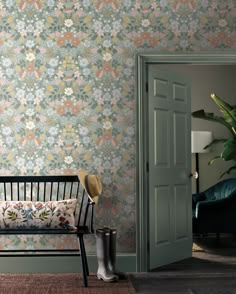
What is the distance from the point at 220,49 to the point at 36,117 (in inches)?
72.1

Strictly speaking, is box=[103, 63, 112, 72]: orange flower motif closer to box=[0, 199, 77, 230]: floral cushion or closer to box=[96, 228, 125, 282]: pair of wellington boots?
box=[0, 199, 77, 230]: floral cushion

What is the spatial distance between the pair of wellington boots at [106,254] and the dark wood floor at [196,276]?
0.22 metres

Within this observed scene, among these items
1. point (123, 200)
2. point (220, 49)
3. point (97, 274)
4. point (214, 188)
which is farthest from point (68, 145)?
point (214, 188)

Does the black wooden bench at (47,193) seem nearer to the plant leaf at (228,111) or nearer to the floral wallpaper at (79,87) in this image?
the floral wallpaper at (79,87)

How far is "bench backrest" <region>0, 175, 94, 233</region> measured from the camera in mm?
5410

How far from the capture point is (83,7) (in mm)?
5527

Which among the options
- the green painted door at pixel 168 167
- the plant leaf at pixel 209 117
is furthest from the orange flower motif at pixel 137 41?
the plant leaf at pixel 209 117

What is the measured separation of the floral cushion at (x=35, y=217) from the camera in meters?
5.09

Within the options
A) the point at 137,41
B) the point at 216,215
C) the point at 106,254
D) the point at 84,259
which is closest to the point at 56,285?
the point at 84,259

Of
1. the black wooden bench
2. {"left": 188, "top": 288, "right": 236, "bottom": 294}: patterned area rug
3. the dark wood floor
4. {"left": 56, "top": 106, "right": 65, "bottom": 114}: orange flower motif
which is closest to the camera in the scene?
{"left": 188, "top": 288, "right": 236, "bottom": 294}: patterned area rug

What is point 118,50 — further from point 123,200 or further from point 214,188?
point 214,188

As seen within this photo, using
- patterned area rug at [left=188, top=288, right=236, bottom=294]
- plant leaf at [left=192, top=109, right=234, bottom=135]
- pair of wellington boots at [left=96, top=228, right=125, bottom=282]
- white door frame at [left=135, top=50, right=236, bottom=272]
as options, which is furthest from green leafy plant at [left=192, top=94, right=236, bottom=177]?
patterned area rug at [left=188, top=288, right=236, bottom=294]

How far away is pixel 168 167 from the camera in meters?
6.07

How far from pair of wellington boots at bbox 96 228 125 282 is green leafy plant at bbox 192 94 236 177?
3.04 m
